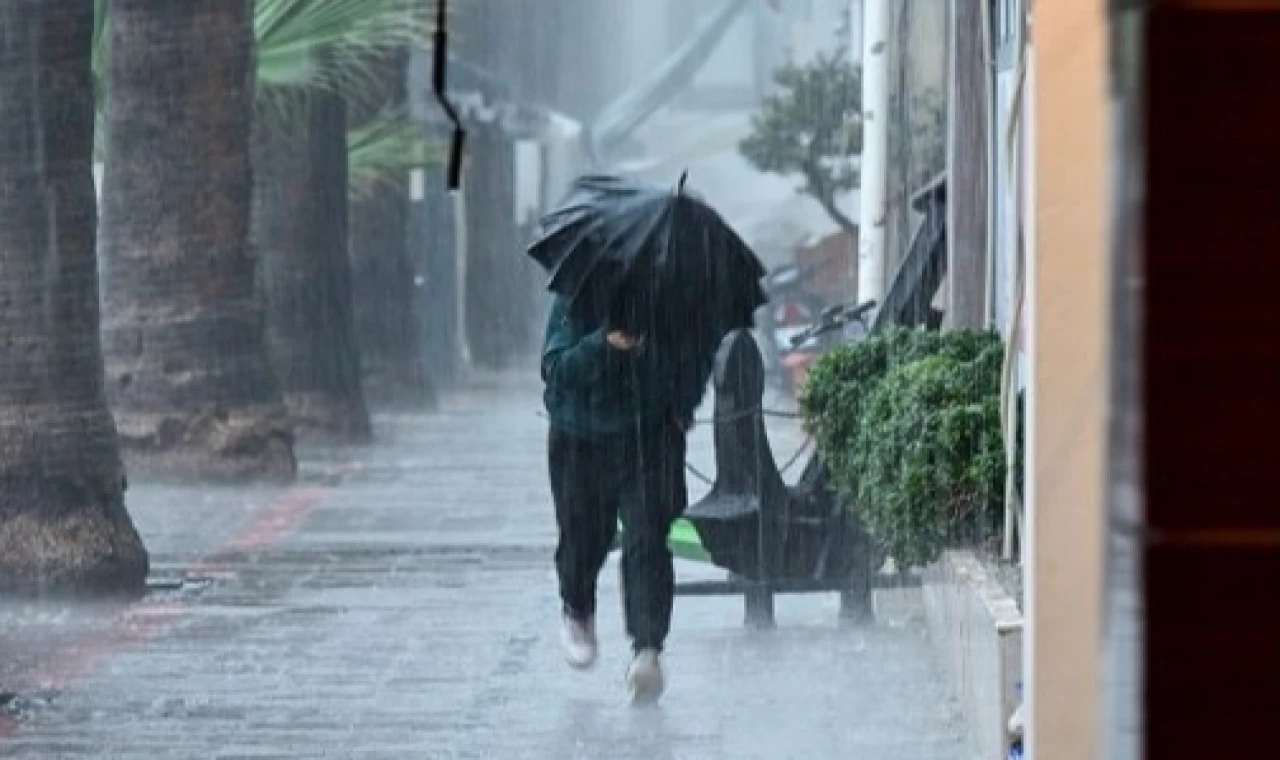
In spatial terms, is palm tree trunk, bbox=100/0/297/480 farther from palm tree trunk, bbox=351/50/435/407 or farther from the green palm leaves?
palm tree trunk, bbox=351/50/435/407

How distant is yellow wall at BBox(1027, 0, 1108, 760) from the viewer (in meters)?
5.33

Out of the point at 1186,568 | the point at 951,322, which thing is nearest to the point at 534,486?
the point at 951,322

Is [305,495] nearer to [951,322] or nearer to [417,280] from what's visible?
[951,322]

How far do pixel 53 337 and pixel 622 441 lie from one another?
4.00 m

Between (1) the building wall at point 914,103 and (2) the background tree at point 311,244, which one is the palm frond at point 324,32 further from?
(1) the building wall at point 914,103

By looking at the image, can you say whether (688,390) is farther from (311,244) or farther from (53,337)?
(311,244)

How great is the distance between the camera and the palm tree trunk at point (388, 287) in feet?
85.9

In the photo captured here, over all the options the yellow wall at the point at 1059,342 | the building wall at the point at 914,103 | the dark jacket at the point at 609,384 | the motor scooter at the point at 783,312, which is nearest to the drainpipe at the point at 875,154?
the building wall at the point at 914,103

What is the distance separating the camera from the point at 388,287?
2681 centimetres

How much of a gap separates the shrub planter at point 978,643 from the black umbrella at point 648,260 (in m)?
1.10

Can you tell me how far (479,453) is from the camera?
73.1ft

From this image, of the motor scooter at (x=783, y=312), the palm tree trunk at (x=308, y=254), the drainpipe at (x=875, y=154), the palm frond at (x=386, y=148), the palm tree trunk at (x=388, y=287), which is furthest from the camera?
the motor scooter at (x=783, y=312)

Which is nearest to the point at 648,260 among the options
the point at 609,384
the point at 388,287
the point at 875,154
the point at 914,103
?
the point at 609,384

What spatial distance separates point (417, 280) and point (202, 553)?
671 inches
